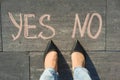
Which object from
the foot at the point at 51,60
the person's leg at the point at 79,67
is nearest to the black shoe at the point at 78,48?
the person's leg at the point at 79,67

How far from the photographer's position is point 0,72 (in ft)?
7.20

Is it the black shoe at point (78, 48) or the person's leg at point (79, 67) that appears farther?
the black shoe at point (78, 48)

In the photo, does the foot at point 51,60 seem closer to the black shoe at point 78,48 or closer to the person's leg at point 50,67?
the person's leg at point 50,67

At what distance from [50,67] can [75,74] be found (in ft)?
0.52

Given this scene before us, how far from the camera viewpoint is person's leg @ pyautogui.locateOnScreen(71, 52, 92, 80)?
2017 mm

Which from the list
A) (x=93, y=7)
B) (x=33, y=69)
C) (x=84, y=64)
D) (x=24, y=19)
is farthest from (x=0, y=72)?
(x=93, y=7)

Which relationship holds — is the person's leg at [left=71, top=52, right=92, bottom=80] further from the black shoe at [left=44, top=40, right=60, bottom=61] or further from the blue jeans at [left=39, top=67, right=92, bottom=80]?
the black shoe at [left=44, top=40, right=60, bottom=61]

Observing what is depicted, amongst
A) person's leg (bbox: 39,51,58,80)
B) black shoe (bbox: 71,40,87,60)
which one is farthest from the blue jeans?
black shoe (bbox: 71,40,87,60)

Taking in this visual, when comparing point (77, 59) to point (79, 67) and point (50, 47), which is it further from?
point (50, 47)

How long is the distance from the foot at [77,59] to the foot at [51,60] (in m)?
0.11

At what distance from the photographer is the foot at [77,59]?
210 cm

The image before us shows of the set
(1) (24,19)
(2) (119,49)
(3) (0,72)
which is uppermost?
(1) (24,19)

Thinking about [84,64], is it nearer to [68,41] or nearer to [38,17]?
[68,41]

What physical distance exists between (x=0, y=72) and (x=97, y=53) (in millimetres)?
621
